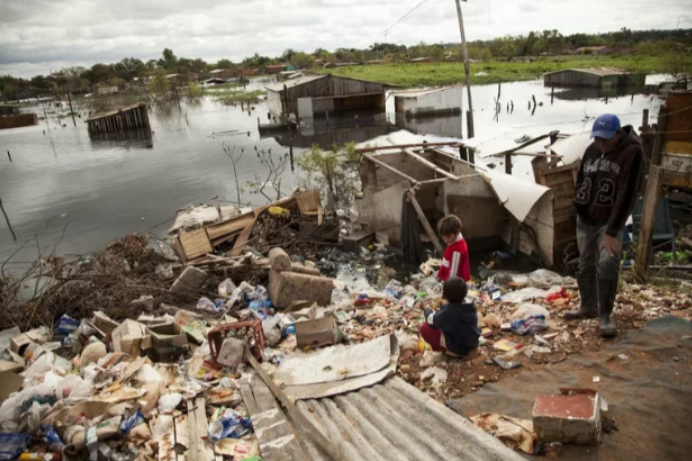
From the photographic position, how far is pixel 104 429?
313 cm

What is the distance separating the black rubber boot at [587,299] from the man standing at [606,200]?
0.06 feet


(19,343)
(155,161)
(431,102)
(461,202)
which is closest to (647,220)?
(461,202)

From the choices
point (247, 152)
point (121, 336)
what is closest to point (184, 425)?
point (121, 336)

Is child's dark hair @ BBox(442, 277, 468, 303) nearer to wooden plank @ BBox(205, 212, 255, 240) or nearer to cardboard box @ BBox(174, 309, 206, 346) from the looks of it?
cardboard box @ BBox(174, 309, 206, 346)

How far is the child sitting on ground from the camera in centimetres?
352

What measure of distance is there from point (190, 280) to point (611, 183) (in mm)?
5738

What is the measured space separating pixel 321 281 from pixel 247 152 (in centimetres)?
2022

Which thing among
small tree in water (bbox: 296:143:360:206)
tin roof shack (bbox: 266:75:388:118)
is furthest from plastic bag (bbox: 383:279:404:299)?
tin roof shack (bbox: 266:75:388:118)

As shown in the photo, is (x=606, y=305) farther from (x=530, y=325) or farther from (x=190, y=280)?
(x=190, y=280)

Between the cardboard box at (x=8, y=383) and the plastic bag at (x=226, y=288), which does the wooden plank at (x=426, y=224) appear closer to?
the plastic bag at (x=226, y=288)

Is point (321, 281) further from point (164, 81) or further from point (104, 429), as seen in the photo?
point (164, 81)

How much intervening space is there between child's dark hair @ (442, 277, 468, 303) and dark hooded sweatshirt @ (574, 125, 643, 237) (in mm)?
1090

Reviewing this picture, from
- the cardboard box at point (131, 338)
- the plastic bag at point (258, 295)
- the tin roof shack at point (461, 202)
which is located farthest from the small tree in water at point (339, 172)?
the cardboard box at point (131, 338)

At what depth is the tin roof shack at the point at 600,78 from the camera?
3925cm
